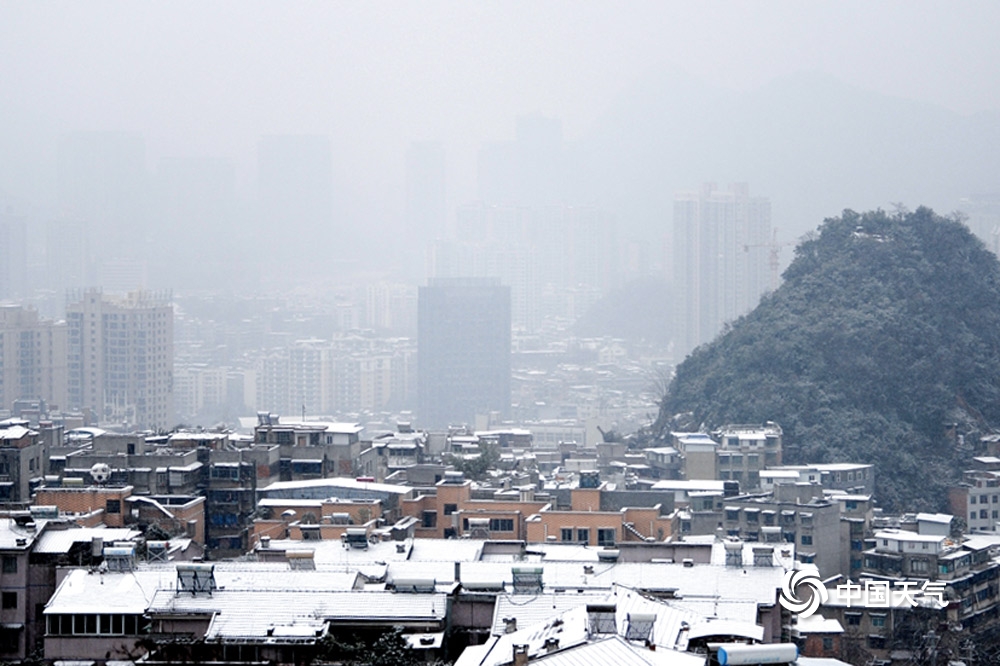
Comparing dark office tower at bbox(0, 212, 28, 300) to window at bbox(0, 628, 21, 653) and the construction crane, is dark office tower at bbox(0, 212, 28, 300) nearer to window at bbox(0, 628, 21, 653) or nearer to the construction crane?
the construction crane

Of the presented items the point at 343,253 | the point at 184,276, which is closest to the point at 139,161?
the point at 184,276

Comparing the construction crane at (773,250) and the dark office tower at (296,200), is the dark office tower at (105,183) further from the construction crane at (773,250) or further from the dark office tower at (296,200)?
the construction crane at (773,250)

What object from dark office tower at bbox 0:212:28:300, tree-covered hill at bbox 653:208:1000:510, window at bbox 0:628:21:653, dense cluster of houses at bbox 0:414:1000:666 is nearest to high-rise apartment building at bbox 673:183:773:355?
dark office tower at bbox 0:212:28:300

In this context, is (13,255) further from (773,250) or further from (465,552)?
(465,552)

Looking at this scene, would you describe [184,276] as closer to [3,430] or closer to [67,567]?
[3,430]

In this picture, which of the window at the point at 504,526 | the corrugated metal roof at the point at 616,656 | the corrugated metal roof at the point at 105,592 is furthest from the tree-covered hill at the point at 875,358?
the corrugated metal roof at the point at 616,656

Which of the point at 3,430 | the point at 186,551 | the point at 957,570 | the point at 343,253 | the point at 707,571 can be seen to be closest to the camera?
the point at 707,571
